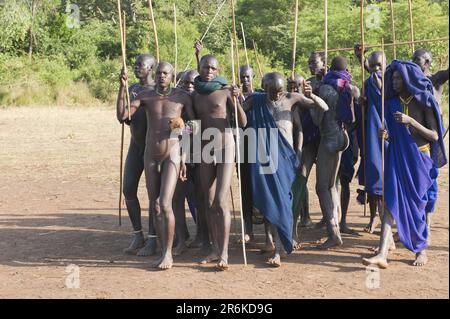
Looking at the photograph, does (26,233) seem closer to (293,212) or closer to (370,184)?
(293,212)

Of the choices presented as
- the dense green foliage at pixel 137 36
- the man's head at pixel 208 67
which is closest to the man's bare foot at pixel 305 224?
the man's head at pixel 208 67

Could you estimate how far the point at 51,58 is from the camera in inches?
1206

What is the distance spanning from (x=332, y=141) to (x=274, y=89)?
0.93 m

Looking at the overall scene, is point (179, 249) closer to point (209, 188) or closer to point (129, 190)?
point (129, 190)

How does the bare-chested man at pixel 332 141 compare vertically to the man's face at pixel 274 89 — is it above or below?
below

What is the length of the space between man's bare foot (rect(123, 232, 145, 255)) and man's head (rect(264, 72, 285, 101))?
6.55ft

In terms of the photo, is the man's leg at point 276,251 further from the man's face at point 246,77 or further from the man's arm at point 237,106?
the man's face at point 246,77

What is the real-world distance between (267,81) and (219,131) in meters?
0.66

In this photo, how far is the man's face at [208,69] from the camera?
6.34 m

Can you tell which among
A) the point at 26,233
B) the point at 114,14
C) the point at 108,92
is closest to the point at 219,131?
the point at 26,233

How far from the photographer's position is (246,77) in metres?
7.50

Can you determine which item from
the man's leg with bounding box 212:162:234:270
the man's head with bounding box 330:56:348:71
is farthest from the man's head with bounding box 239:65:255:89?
the man's leg with bounding box 212:162:234:270

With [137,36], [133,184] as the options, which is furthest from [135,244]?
[137,36]

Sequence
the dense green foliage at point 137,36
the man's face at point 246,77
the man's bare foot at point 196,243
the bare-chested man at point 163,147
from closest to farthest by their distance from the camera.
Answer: the bare-chested man at point 163,147, the man's bare foot at point 196,243, the man's face at point 246,77, the dense green foliage at point 137,36
